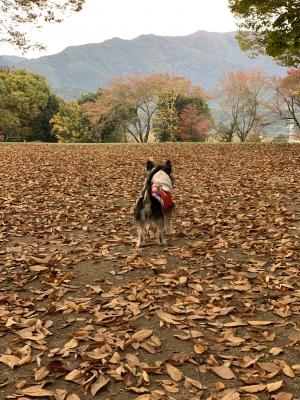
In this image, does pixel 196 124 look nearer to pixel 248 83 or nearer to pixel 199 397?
pixel 248 83

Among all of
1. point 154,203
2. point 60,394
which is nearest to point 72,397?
point 60,394

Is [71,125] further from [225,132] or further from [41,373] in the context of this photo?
[41,373]

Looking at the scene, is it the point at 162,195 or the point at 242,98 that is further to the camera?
the point at 242,98

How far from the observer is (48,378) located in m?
3.53

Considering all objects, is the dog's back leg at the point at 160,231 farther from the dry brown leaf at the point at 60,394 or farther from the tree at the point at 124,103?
the tree at the point at 124,103

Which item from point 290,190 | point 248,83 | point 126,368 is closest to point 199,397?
point 126,368

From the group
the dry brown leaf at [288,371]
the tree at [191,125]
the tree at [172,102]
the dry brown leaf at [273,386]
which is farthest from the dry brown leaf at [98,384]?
the tree at [191,125]

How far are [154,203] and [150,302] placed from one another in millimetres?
1988

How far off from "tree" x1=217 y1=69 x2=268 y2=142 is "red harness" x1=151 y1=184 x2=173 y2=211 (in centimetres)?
5327

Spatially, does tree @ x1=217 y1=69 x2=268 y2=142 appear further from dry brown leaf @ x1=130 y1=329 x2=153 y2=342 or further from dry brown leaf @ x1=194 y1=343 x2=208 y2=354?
dry brown leaf @ x1=194 y1=343 x2=208 y2=354

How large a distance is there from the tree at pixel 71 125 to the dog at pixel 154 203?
48.3 meters

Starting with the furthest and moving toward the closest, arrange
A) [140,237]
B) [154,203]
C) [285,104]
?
[285,104] < [140,237] < [154,203]

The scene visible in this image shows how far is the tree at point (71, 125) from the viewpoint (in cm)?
5322

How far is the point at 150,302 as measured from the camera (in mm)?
4832
